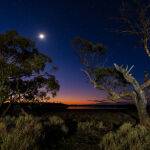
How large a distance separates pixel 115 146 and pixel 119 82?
15608mm

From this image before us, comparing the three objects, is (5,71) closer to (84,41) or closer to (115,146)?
(84,41)

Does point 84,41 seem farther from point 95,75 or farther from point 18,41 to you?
point 18,41

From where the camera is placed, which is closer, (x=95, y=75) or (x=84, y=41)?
(x=95, y=75)

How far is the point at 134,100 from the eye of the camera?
25.3 m

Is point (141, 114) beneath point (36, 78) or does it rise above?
beneath

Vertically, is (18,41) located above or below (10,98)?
above

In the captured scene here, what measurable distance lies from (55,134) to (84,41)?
1319 cm

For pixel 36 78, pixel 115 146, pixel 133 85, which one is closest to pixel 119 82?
pixel 133 85

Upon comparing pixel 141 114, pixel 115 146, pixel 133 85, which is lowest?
pixel 115 146

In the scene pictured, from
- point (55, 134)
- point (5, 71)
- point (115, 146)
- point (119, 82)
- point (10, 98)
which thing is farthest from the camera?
point (119, 82)

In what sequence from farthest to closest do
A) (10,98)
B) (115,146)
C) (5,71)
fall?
(10,98)
(5,71)
(115,146)

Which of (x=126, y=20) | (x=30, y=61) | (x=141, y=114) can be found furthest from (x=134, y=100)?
(x=30, y=61)

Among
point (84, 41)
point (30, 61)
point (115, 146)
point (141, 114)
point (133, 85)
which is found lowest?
point (115, 146)

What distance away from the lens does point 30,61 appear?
26062 millimetres
